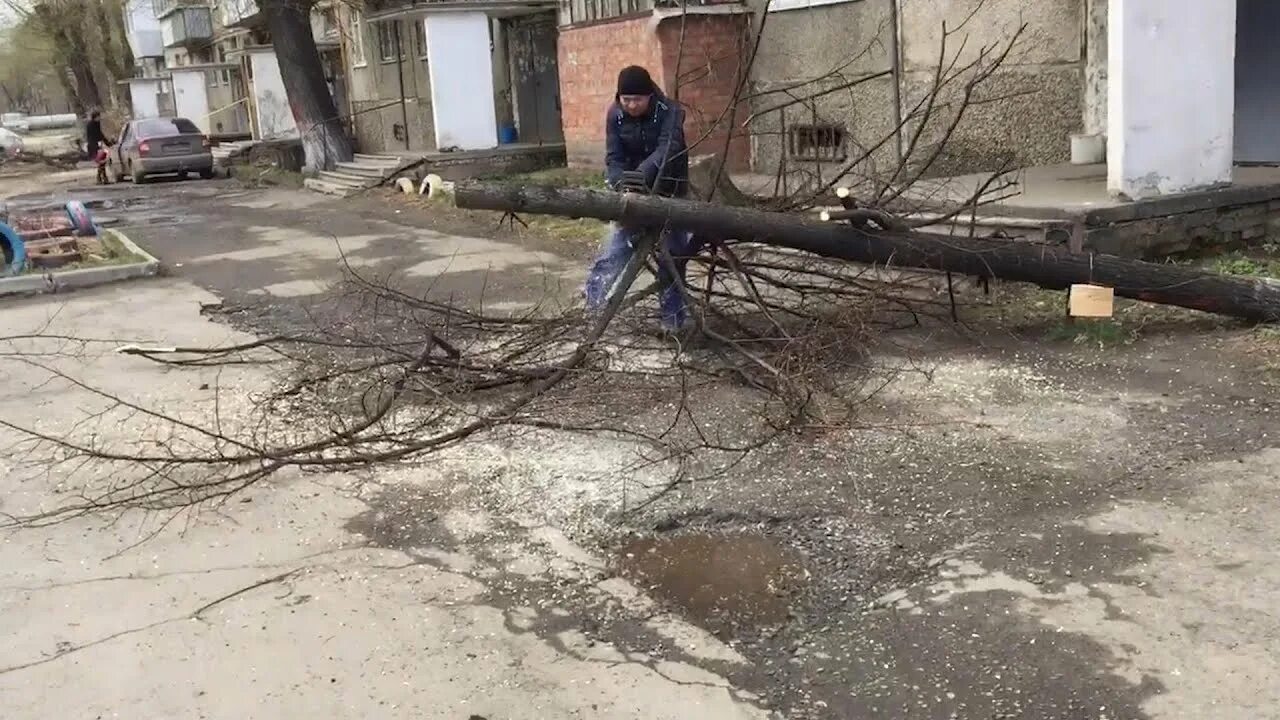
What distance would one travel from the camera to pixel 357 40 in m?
24.1

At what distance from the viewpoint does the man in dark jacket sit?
6.13 metres

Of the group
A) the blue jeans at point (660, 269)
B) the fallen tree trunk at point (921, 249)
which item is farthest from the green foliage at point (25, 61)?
the fallen tree trunk at point (921, 249)

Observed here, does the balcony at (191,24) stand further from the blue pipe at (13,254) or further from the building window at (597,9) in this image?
the blue pipe at (13,254)

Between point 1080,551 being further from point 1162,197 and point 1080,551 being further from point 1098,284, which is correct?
point 1162,197

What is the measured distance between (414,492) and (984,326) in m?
3.67

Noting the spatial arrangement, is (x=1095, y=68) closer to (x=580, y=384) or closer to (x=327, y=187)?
(x=580, y=384)

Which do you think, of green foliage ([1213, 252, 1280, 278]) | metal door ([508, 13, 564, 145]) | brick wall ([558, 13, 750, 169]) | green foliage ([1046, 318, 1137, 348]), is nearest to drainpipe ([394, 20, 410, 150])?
metal door ([508, 13, 564, 145])

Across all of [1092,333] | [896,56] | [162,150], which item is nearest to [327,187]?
[162,150]

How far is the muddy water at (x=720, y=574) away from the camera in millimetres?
3541

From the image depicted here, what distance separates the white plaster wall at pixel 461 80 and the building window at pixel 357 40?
6.36m

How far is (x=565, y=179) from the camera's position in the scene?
49.2 ft

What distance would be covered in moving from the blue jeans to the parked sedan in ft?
66.7

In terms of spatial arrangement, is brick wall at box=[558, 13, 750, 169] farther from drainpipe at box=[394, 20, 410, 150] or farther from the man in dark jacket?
drainpipe at box=[394, 20, 410, 150]

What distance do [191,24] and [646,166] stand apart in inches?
1427
